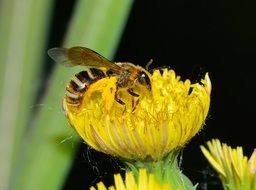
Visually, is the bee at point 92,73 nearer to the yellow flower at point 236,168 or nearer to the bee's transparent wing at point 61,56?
the bee's transparent wing at point 61,56

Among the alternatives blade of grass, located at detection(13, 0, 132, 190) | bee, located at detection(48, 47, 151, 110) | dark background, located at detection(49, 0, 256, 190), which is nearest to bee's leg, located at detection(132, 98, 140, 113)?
bee, located at detection(48, 47, 151, 110)

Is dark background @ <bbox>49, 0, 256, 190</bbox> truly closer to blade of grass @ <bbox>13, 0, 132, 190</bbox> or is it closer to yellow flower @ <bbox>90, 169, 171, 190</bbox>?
blade of grass @ <bbox>13, 0, 132, 190</bbox>

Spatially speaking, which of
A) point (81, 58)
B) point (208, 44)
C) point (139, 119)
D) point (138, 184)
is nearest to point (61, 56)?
point (81, 58)

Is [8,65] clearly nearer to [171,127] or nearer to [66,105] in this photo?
[66,105]

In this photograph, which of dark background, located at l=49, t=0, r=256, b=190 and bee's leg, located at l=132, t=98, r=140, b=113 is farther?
dark background, located at l=49, t=0, r=256, b=190

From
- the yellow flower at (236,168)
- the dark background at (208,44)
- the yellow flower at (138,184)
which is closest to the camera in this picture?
the yellow flower at (138,184)

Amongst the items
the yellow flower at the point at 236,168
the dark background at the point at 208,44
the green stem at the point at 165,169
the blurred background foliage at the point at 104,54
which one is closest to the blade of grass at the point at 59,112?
the blurred background foliage at the point at 104,54
